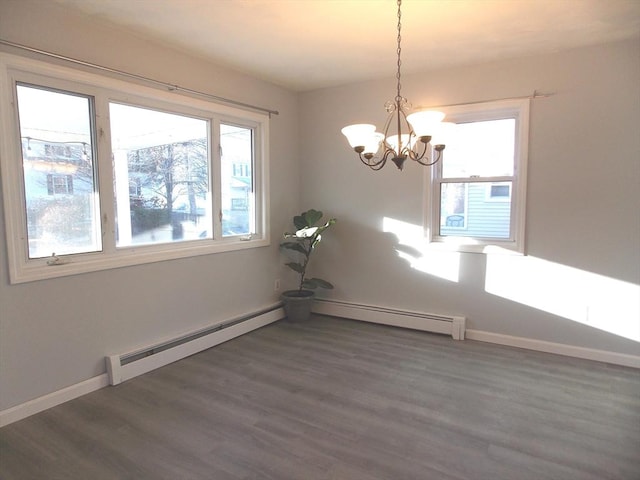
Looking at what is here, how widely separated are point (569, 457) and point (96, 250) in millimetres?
3205

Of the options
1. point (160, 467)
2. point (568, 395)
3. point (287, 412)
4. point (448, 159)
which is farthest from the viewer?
point (448, 159)

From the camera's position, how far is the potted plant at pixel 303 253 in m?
4.31

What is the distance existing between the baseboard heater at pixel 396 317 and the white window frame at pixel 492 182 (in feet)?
2.34

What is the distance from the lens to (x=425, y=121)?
2090 millimetres

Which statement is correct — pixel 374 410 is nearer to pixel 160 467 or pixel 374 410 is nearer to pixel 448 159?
pixel 160 467

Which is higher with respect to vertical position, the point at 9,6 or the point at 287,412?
the point at 9,6

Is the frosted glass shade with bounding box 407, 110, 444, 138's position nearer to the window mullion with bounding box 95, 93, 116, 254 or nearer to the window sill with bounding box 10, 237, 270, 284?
the window mullion with bounding box 95, 93, 116, 254

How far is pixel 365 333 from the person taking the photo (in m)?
4.05

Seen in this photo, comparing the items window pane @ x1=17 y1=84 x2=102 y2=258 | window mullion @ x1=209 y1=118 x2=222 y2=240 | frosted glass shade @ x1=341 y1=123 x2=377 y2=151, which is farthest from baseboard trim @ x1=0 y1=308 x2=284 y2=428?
frosted glass shade @ x1=341 y1=123 x2=377 y2=151

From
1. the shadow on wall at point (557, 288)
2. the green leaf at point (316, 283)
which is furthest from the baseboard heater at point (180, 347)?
the shadow on wall at point (557, 288)

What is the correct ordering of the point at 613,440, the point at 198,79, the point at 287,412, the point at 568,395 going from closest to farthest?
the point at 613,440 < the point at 287,412 < the point at 568,395 < the point at 198,79

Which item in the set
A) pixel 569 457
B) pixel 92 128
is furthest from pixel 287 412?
pixel 92 128

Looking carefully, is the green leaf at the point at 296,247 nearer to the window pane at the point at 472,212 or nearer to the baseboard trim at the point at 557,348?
the window pane at the point at 472,212

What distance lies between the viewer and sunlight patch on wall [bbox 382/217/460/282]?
393 cm
